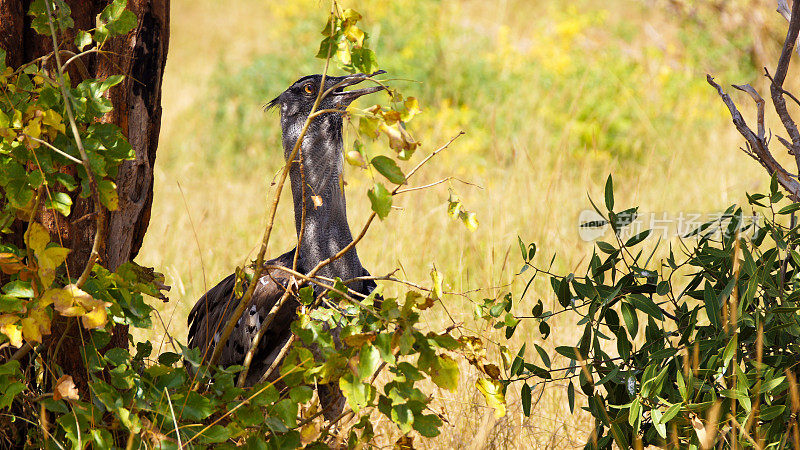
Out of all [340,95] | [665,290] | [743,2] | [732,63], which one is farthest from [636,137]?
[665,290]

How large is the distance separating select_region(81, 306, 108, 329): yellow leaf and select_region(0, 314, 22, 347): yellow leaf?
0.17m

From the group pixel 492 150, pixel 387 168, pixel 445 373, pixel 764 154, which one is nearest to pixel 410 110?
pixel 387 168

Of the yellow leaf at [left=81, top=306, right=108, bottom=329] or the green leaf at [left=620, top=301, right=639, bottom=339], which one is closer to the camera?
the yellow leaf at [left=81, top=306, right=108, bottom=329]

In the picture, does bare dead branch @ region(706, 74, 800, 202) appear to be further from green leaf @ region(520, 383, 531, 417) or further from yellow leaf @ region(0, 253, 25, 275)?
yellow leaf @ region(0, 253, 25, 275)

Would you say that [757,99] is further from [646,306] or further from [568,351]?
[568,351]

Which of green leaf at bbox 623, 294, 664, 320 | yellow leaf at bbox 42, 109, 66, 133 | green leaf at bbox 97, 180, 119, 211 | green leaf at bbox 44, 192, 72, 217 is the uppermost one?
yellow leaf at bbox 42, 109, 66, 133

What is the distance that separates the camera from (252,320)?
3.28 m

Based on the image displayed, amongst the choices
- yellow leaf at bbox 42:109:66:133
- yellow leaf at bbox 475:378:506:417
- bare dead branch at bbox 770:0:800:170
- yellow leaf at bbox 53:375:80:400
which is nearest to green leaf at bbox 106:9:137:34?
yellow leaf at bbox 42:109:66:133

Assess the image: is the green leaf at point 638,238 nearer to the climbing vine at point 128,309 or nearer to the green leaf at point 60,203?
the climbing vine at point 128,309

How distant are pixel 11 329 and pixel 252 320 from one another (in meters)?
1.41

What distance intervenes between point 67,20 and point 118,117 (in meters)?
0.43

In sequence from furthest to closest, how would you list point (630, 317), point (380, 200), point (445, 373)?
point (630, 317) → point (445, 373) → point (380, 200)

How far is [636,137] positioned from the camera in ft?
22.5

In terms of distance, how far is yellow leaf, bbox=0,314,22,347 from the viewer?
74.9 inches
